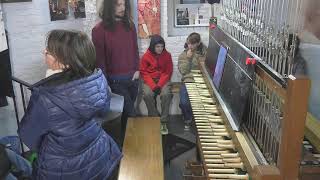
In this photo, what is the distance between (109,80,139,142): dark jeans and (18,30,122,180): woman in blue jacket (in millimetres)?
1290

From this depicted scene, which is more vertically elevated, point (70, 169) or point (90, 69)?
point (90, 69)

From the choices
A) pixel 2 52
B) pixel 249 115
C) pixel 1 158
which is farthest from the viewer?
pixel 2 52

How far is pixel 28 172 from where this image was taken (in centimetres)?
242

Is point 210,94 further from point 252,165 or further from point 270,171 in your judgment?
point 270,171

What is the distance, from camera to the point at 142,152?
2.54 m

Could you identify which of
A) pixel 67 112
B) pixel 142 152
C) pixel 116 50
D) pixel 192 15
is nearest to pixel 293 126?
pixel 67 112

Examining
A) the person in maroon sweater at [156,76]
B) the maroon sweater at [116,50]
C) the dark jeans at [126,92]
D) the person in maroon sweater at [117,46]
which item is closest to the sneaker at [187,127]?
the person in maroon sweater at [156,76]

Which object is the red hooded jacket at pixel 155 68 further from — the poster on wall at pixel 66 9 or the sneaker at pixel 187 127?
the poster on wall at pixel 66 9

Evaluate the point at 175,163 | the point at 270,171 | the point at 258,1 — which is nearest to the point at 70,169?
the point at 270,171

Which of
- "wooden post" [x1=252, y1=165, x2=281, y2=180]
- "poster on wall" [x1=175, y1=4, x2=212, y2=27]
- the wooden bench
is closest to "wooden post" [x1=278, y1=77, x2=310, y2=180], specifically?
"wooden post" [x1=252, y1=165, x2=281, y2=180]

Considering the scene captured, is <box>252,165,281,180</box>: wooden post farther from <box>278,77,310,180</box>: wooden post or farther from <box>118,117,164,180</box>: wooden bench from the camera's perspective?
<box>118,117,164,180</box>: wooden bench

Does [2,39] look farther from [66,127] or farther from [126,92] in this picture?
[66,127]

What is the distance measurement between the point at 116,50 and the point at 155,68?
0.87m

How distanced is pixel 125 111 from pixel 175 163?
682 mm
